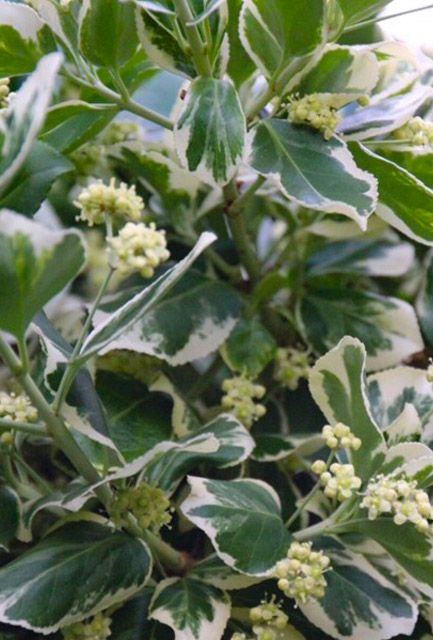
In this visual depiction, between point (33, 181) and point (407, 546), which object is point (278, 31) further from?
point (407, 546)

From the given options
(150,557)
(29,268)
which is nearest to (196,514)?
(150,557)

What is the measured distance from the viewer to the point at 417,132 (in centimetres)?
77

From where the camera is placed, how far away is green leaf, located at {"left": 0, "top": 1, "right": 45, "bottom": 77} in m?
0.75

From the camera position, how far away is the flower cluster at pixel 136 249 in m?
0.57

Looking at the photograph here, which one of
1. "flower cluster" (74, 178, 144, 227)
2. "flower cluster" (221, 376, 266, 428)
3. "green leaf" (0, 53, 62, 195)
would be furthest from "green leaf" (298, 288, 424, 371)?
"green leaf" (0, 53, 62, 195)

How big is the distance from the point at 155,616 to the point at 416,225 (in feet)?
1.13

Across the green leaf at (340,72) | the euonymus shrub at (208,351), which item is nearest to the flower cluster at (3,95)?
the euonymus shrub at (208,351)

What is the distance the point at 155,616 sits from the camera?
662mm

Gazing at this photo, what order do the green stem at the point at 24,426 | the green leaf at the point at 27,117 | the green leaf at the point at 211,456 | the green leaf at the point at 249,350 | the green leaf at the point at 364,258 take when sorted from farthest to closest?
the green leaf at the point at 364,258 < the green leaf at the point at 249,350 < the green leaf at the point at 211,456 < the green stem at the point at 24,426 < the green leaf at the point at 27,117

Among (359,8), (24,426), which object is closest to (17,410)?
(24,426)

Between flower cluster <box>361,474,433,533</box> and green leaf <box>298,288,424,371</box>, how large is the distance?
0.84 feet

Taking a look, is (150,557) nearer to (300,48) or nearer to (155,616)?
(155,616)

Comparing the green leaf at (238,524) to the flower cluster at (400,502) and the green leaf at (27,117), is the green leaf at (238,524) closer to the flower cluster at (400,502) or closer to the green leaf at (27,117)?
the flower cluster at (400,502)

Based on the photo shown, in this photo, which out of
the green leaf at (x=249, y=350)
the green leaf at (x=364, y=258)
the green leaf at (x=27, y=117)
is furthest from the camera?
the green leaf at (x=364, y=258)
